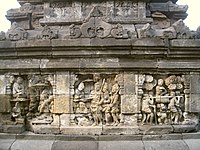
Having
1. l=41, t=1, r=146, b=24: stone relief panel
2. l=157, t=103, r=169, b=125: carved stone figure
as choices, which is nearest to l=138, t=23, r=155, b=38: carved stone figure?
l=41, t=1, r=146, b=24: stone relief panel

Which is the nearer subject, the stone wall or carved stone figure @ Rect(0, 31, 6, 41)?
the stone wall

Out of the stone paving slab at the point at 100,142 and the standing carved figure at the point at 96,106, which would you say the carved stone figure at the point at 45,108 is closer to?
the stone paving slab at the point at 100,142

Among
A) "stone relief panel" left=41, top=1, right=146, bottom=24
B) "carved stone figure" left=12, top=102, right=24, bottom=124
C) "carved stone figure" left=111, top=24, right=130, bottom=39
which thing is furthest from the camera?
"stone relief panel" left=41, top=1, right=146, bottom=24

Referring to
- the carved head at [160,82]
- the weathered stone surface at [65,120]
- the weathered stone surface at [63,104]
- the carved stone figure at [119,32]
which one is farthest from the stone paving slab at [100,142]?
the carved stone figure at [119,32]

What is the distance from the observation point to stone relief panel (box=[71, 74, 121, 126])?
5.70m

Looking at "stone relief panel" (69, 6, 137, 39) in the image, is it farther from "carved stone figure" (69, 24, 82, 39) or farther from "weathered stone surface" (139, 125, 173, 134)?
"weathered stone surface" (139, 125, 173, 134)

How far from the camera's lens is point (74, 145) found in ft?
17.7

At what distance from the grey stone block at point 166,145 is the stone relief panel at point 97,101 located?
0.74 metres

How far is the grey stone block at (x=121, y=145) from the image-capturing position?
531 cm

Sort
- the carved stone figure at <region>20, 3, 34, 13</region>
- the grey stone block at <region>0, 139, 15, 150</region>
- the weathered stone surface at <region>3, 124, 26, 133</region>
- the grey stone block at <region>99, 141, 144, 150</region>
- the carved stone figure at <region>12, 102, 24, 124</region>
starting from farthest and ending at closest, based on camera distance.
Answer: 1. the carved stone figure at <region>20, 3, 34, 13</region>
2. the carved stone figure at <region>12, 102, 24, 124</region>
3. the weathered stone surface at <region>3, 124, 26, 133</region>
4. the grey stone block at <region>0, 139, 15, 150</region>
5. the grey stone block at <region>99, 141, 144, 150</region>

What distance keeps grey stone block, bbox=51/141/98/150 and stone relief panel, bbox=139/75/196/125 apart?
1.10 m

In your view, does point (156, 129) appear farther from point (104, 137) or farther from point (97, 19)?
point (97, 19)

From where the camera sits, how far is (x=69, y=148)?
5.34 m

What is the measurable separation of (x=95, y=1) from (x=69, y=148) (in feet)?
11.0
